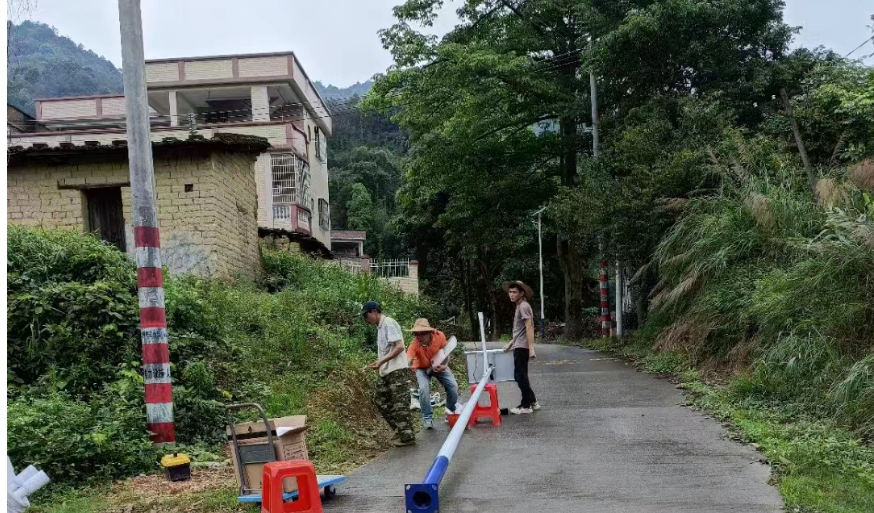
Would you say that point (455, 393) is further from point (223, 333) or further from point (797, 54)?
point (797, 54)

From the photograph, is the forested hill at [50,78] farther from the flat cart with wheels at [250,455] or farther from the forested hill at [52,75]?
the flat cart with wheels at [250,455]

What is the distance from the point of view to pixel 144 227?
8.40 metres

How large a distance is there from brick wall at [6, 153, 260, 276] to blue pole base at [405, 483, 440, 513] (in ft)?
40.1

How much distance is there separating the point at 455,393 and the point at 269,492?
4.42 m

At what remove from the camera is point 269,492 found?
551 centimetres

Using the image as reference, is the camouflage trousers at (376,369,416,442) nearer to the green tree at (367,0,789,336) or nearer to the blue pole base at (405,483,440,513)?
the blue pole base at (405,483,440,513)

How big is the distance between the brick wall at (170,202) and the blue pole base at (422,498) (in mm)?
12214

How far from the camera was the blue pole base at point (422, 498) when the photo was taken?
17.7 ft

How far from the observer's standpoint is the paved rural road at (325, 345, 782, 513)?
594 centimetres

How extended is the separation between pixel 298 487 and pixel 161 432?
3.28 metres

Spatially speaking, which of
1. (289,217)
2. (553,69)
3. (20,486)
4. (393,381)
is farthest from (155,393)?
(289,217)

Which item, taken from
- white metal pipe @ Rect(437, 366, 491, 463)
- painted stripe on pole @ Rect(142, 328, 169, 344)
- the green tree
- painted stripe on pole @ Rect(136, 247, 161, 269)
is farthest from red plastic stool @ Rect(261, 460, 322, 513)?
the green tree

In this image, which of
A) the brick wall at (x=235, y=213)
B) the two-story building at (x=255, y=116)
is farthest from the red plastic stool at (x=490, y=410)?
the two-story building at (x=255, y=116)

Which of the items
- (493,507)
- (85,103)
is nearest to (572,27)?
(493,507)
